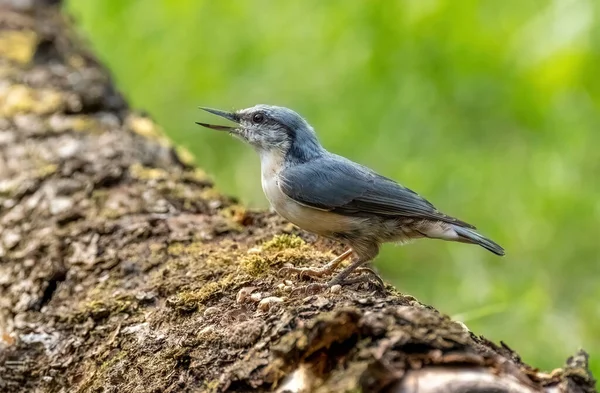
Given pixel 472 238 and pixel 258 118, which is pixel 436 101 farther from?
pixel 472 238

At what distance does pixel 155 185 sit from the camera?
11.4 ft

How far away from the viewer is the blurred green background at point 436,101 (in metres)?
4.94

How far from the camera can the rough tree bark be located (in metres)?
1.65

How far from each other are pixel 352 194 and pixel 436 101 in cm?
352

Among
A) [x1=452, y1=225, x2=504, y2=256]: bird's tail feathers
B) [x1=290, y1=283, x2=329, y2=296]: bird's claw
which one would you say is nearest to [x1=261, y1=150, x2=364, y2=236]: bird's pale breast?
[x1=452, y1=225, x2=504, y2=256]: bird's tail feathers

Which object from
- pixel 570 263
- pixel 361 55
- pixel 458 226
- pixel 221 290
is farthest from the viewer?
pixel 361 55

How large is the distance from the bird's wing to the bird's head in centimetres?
18

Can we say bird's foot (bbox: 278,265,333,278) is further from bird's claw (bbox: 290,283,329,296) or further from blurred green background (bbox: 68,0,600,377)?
blurred green background (bbox: 68,0,600,377)

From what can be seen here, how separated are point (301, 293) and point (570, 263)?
10.7 feet

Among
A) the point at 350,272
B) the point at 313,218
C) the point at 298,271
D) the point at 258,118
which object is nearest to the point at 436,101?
the point at 258,118

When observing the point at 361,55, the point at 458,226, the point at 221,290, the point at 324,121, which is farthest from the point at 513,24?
the point at 221,290

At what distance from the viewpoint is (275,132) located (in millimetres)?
3184

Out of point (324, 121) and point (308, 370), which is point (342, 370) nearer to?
point (308, 370)

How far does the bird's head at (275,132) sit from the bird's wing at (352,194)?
0.59 feet
